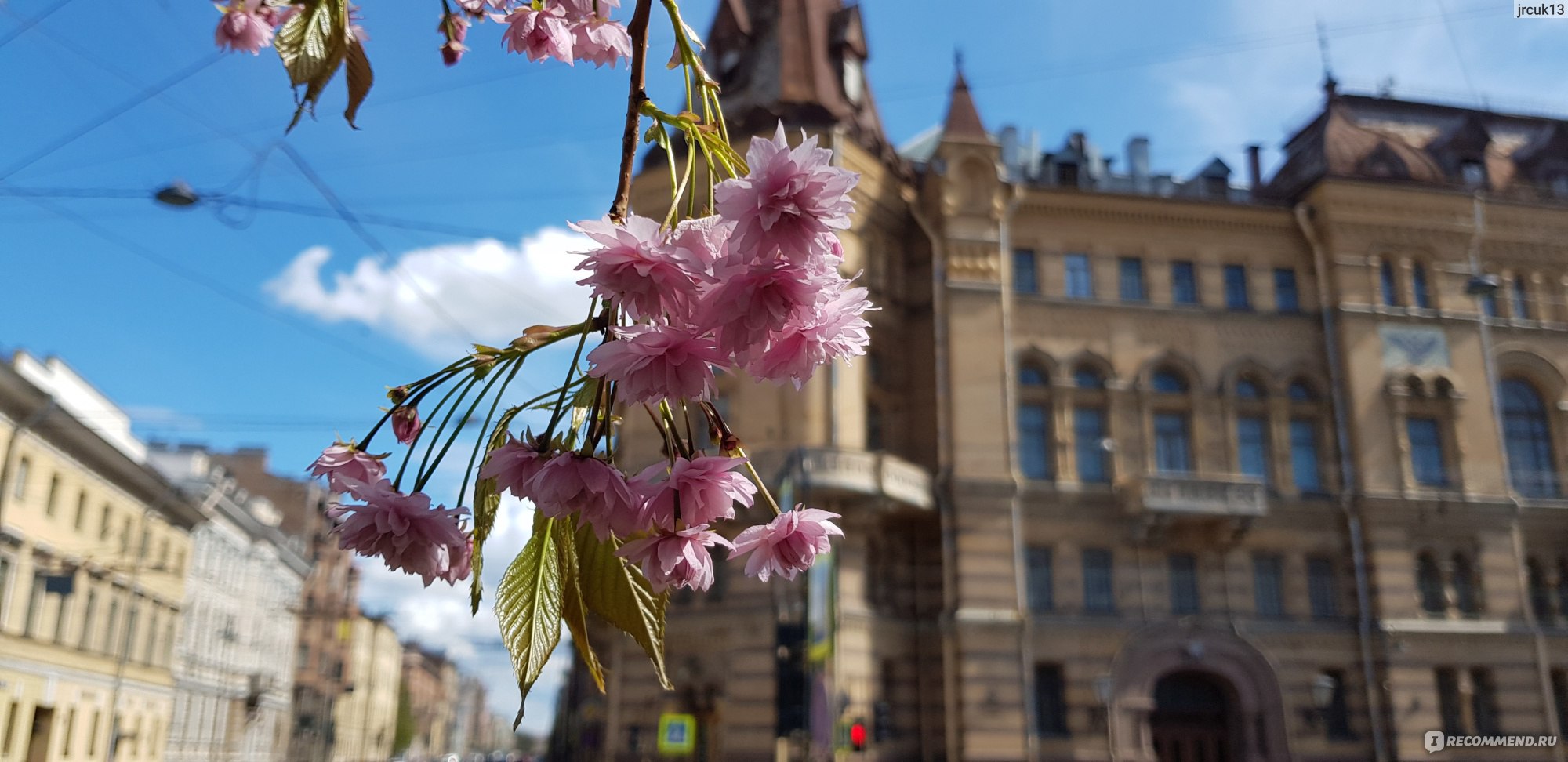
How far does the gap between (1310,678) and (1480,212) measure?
1358cm

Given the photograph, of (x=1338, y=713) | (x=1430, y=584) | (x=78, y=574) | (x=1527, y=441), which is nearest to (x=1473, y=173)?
(x=1527, y=441)

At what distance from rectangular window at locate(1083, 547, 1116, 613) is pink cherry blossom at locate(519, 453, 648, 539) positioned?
2877 centimetres

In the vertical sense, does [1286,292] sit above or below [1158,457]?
above

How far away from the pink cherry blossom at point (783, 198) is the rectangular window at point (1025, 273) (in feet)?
99.1

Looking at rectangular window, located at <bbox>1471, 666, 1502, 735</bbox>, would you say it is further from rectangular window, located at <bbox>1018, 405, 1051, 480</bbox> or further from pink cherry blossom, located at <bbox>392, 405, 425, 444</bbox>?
pink cherry blossom, located at <bbox>392, 405, 425, 444</bbox>

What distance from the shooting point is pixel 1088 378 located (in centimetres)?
3072

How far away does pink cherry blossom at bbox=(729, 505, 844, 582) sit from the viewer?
1.87 meters

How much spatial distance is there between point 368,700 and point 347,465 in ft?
297

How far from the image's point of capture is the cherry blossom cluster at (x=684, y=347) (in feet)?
4.88

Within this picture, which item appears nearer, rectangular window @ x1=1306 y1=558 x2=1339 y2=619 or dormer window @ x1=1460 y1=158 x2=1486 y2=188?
rectangular window @ x1=1306 y1=558 x2=1339 y2=619

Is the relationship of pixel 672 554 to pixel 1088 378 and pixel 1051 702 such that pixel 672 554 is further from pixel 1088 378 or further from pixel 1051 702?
pixel 1088 378

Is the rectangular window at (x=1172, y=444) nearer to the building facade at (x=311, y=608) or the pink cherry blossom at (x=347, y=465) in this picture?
the pink cherry blossom at (x=347, y=465)

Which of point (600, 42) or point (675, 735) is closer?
point (600, 42)

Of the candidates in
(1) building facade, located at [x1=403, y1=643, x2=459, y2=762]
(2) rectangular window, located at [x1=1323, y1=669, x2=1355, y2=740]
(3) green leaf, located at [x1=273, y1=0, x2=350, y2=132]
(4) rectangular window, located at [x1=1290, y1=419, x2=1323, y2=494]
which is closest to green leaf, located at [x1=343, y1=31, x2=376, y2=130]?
(3) green leaf, located at [x1=273, y1=0, x2=350, y2=132]
